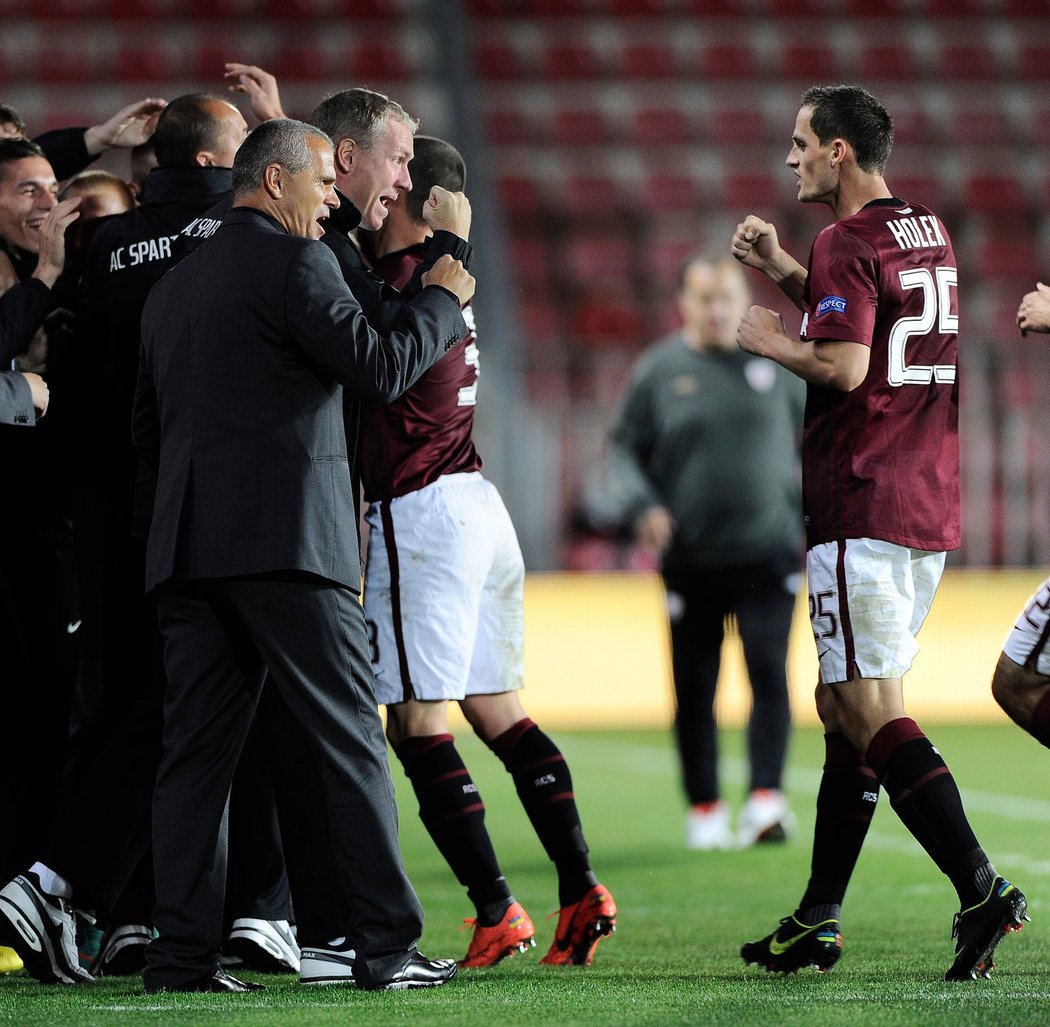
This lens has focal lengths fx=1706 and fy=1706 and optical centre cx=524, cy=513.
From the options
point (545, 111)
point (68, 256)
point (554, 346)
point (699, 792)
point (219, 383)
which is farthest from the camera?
point (545, 111)

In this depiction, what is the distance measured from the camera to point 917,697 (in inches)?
428

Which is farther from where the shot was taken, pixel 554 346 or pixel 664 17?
pixel 664 17

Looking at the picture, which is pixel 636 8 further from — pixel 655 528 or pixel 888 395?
pixel 888 395

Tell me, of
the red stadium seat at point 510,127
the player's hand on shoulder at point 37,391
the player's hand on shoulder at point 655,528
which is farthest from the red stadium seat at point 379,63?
the player's hand on shoulder at point 37,391

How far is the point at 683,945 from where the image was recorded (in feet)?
14.2

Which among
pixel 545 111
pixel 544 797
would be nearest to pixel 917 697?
pixel 544 797

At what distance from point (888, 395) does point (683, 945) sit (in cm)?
153

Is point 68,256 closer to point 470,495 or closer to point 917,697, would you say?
point 470,495

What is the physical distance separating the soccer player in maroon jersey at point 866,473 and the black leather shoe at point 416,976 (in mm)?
727

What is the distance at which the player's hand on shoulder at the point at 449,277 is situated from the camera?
11.9 feet

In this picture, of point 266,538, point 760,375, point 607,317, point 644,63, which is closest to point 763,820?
point 760,375

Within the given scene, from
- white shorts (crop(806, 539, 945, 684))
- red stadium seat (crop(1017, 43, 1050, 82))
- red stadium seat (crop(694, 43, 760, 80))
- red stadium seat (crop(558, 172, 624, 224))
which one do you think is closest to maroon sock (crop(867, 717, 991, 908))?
white shorts (crop(806, 539, 945, 684))

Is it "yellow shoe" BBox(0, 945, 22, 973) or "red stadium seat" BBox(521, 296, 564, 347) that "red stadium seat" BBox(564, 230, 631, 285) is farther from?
"yellow shoe" BBox(0, 945, 22, 973)

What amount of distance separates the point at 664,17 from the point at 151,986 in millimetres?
16263
